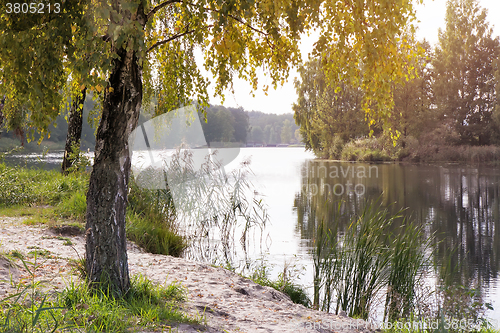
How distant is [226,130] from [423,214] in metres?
20.6

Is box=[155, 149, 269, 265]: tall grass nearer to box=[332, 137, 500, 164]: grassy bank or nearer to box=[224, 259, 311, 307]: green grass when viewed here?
box=[224, 259, 311, 307]: green grass

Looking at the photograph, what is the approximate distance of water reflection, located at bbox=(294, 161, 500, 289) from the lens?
6383 millimetres

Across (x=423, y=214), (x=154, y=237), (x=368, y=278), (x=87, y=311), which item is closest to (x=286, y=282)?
(x=368, y=278)

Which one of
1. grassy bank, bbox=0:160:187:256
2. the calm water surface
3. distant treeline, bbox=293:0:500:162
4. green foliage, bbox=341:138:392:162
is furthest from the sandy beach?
green foliage, bbox=341:138:392:162

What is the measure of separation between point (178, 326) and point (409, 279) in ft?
8.91

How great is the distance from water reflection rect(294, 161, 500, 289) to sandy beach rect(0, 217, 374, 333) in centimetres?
150

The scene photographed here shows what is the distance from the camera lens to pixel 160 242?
6.55 m

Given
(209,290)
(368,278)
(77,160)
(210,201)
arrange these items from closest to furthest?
(209,290), (368,278), (210,201), (77,160)

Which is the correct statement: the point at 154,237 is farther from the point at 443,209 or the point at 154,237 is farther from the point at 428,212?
the point at 443,209

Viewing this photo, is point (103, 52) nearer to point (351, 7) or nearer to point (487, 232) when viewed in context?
point (351, 7)

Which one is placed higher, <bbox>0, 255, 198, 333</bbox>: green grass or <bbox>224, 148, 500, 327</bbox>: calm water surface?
<bbox>0, 255, 198, 333</bbox>: green grass

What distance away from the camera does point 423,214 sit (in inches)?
422

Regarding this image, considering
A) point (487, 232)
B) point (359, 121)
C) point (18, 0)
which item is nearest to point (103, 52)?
point (18, 0)

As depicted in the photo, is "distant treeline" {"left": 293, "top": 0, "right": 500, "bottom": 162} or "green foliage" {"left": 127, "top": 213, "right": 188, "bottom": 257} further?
"distant treeline" {"left": 293, "top": 0, "right": 500, "bottom": 162}
